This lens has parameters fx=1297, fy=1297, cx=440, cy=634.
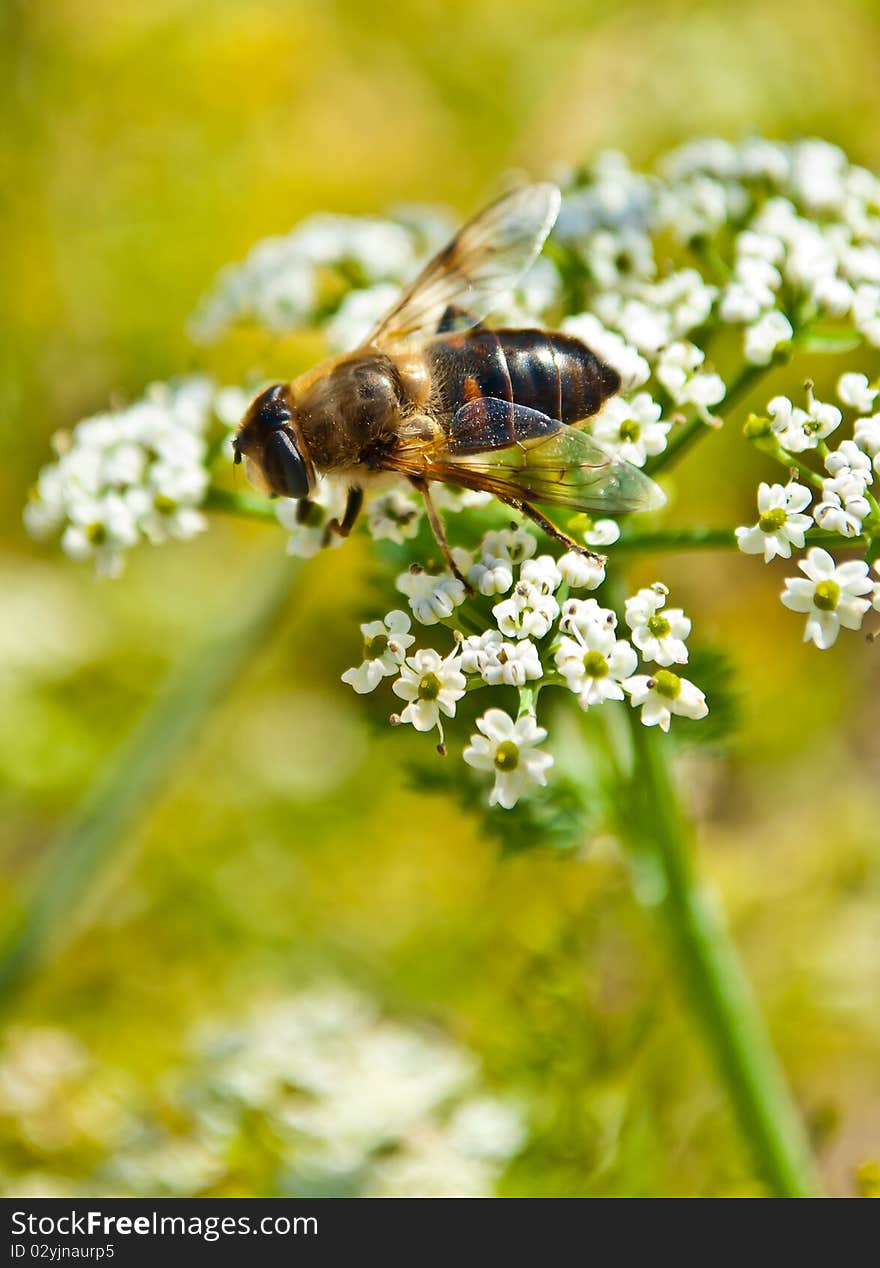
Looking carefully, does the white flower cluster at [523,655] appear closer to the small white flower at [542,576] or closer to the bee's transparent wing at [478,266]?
the small white flower at [542,576]

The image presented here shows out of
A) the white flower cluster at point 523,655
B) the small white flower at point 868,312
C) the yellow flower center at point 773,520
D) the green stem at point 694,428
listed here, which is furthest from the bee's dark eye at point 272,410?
the small white flower at point 868,312

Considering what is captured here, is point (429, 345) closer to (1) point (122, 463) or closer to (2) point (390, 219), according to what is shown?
(1) point (122, 463)

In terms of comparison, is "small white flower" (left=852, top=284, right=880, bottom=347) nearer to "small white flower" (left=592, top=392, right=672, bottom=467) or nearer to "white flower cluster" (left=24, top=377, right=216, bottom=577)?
"small white flower" (left=592, top=392, right=672, bottom=467)

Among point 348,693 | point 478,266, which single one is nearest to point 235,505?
point 478,266

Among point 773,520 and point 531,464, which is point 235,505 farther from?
point 773,520

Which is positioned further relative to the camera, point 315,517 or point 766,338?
point 315,517

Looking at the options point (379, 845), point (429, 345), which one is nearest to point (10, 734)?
point (379, 845)

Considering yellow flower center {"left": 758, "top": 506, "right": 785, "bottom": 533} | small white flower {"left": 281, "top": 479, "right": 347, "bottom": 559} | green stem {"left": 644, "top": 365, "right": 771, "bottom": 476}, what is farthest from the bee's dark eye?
yellow flower center {"left": 758, "top": 506, "right": 785, "bottom": 533}
